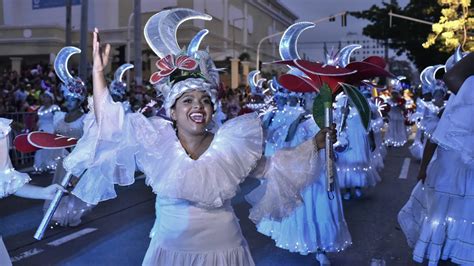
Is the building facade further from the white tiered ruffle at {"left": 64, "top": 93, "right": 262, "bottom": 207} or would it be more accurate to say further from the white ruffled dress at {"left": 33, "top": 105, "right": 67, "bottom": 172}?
the white tiered ruffle at {"left": 64, "top": 93, "right": 262, "bottom": 207}

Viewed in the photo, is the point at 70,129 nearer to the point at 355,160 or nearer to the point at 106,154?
the point at 355,160

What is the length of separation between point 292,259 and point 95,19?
38.0 meters

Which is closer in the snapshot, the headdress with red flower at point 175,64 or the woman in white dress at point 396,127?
the headdress with red flower at point 175,64

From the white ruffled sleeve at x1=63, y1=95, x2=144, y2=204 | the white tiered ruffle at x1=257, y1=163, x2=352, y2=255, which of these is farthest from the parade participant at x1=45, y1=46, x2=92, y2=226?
the white ruffled sleeve at x1=63, y1=95, x2=144, y2=204

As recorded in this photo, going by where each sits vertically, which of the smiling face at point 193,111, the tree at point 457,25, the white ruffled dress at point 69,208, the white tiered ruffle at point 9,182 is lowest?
the white ruffled dress at point 69,208

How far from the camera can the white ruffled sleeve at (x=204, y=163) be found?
9.89ft

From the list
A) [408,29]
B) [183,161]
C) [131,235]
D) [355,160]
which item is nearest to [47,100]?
[131,235]

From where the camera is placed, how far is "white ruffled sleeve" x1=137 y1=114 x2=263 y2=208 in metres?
3.02

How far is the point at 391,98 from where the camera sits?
19.2 meters

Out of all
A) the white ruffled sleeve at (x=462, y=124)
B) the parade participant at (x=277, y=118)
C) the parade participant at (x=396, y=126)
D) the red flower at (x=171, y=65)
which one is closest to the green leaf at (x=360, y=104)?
the red flower at (x=171, y=65)

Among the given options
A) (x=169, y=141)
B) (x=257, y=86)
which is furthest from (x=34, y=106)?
(x=169, y=141)

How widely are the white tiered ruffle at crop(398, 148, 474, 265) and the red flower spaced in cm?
256

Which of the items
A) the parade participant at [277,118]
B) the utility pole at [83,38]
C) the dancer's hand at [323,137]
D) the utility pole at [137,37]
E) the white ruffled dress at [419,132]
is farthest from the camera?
the utility pole at [137,37]

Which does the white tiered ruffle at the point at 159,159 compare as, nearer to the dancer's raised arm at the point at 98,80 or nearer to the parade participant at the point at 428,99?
the dancer's raised arm at the point at 98,80
